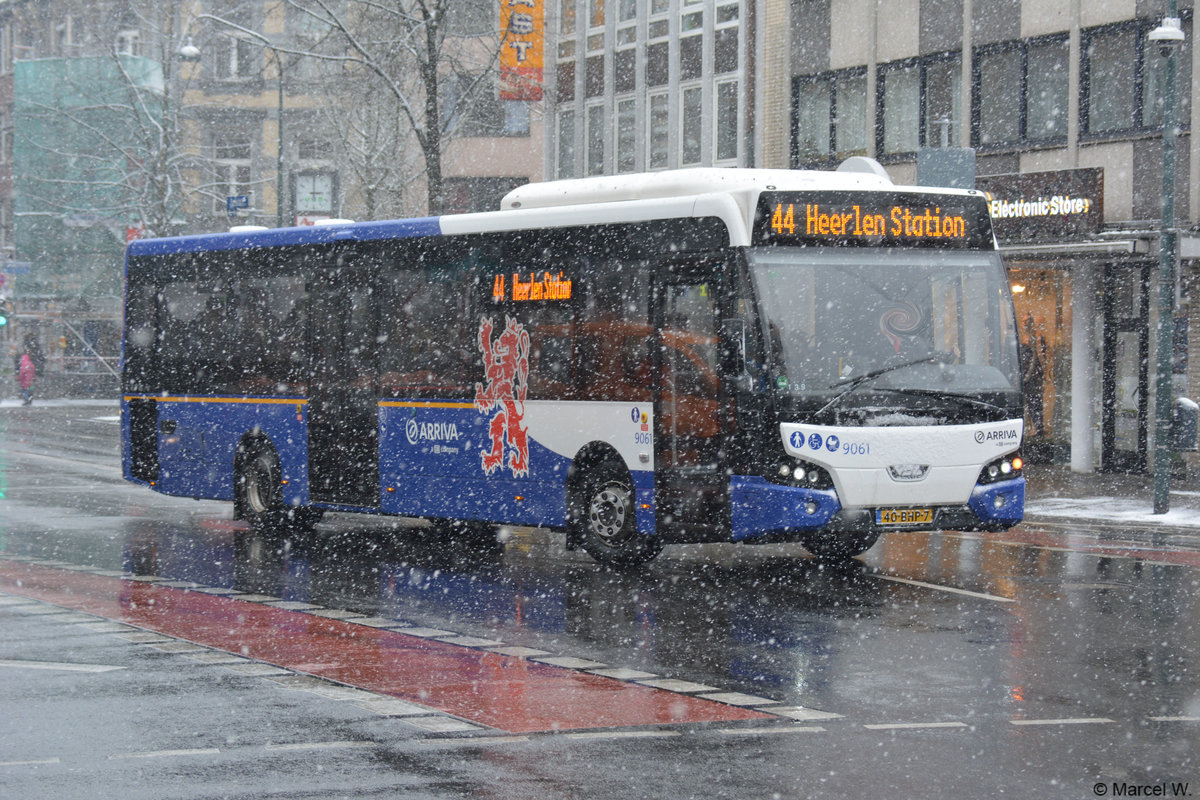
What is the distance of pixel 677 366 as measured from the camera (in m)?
14.6

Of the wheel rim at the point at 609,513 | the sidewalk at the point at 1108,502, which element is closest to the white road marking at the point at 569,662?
the wheel rim at the point at 609,513

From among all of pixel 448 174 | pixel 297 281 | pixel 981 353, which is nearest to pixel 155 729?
pixel 981 353

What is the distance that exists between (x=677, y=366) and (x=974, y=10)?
1678 centimetres

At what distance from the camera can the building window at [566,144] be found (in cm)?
4328

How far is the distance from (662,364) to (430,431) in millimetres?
3180

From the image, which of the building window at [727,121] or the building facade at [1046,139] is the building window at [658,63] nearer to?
the building window at [727,121]

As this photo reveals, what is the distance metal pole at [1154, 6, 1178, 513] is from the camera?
65.7ft

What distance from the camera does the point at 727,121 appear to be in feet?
124

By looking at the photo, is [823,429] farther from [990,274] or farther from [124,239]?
[124,239]

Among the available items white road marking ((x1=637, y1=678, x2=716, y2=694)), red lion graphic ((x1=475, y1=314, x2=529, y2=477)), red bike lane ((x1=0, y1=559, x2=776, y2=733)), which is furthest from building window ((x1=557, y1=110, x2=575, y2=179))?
white road marking ((x1=637, y1=678, x2=716, y2=694))

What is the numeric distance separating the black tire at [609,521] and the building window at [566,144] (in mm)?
28286

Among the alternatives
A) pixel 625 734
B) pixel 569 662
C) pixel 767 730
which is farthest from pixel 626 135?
pixel 625 734

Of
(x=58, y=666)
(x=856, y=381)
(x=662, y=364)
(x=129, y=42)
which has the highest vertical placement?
(x=129, y=42)

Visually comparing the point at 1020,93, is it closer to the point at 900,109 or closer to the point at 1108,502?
the point at 900,109
